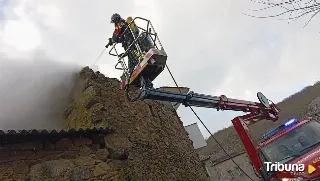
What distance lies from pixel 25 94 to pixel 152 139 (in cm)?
364

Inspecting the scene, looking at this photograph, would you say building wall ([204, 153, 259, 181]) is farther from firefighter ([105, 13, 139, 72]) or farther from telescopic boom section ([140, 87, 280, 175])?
firefighter ([105, 13, 139, 72])

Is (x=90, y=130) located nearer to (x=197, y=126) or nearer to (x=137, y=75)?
(x=137, y=75)

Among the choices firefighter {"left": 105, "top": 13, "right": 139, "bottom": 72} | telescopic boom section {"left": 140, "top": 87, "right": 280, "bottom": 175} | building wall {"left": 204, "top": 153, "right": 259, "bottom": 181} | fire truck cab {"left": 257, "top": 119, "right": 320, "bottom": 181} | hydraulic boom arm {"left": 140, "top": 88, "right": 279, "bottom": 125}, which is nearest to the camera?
fire truck cab {"left": 257, "top": 119, "right": 320, "bottom": 181}

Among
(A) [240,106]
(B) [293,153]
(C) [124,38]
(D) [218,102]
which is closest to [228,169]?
(A) [240,106]

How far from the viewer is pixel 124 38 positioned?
7996 millimetres

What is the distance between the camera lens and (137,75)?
707cm

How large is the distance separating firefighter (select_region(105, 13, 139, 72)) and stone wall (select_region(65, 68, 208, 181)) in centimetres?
96

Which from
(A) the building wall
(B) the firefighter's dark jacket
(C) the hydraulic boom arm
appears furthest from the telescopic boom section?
(A) the building wall

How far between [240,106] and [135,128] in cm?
281

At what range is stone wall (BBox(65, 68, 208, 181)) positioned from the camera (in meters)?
6.98

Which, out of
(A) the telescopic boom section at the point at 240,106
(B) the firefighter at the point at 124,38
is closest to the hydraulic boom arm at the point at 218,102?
(A) the telescopic boom section at the point at 240,106

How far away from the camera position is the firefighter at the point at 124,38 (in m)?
7.68

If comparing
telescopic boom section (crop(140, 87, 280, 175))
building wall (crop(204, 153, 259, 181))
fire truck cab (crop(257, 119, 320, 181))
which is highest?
building wall (crop(204, 153, 259, 181))

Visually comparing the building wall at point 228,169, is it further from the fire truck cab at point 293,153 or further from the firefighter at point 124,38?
the firefighter at point 124,38
